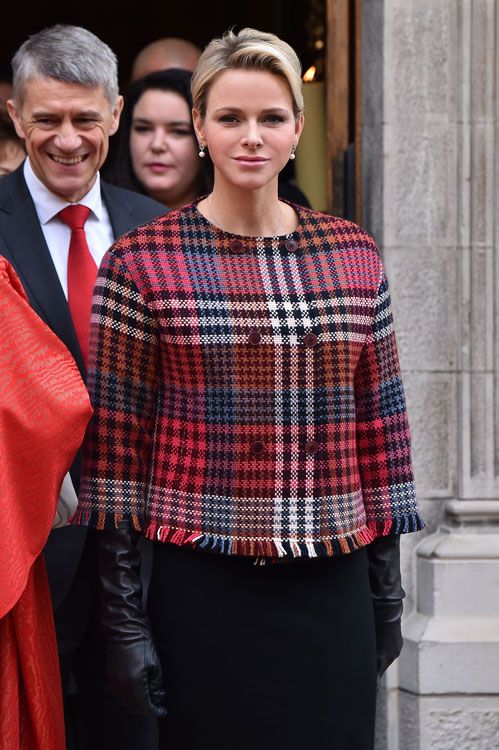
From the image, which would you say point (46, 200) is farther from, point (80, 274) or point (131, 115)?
point (131, 115)

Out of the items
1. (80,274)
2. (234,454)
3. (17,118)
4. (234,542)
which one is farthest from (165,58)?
(234,542)

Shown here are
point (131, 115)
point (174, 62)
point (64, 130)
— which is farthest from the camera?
point (174, 62)

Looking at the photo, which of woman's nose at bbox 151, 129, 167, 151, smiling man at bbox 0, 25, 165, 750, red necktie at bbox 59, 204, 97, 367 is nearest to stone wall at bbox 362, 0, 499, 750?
woman's nose at bbox 151, 129, 167, 151

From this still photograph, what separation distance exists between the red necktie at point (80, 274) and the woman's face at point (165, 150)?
0.84m

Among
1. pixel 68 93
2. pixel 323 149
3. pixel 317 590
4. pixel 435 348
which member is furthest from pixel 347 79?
pixel 317 590

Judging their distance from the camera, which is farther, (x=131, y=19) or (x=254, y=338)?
(x=131, y=19)

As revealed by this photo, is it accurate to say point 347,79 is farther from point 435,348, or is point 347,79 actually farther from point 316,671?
point 316,671

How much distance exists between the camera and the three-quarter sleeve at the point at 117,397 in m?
2.59

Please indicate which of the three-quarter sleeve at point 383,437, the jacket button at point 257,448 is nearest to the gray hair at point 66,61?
the three-quarter sleeve at point 383,437

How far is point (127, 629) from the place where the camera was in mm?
2555

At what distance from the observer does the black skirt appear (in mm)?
2580

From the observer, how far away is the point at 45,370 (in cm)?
260

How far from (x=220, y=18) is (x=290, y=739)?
523cm

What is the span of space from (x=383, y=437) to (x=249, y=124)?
A: 2.30 feet
